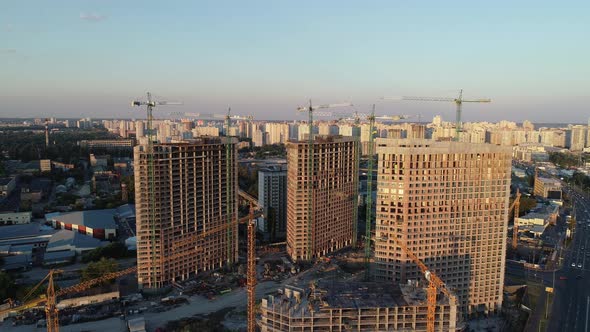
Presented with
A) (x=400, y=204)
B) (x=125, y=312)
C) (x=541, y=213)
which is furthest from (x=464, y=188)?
(x=541, y=213)

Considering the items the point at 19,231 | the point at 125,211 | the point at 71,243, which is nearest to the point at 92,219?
the point at 125,211

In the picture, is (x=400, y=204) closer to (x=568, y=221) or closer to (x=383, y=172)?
(x=383, y=172)

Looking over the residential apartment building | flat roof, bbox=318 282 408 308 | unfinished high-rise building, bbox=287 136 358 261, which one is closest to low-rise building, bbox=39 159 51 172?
unfinished high-rise building, bbox=287 136 358 261

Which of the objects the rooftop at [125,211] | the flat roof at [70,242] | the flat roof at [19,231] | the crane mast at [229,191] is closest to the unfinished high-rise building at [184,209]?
the crane mast at [229,191]

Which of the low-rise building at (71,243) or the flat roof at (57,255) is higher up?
the low-rise building at (71,243)

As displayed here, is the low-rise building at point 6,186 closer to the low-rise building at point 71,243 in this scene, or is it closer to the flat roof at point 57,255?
the low-rise building at point 71,243

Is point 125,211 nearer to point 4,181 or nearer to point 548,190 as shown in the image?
point 4,181

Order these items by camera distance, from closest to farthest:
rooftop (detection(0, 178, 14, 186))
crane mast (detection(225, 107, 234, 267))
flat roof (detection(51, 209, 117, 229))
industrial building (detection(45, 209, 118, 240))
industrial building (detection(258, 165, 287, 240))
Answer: crane mast (detection(225, 107, 234, 267)), industrial building (detection(45, 209, 118, 240)), flat roof (detection(51, 209, 117, 229)), industrial building (detection(258, 165, 287, 240)), rooftop (detection(0, 178, 14, 186))

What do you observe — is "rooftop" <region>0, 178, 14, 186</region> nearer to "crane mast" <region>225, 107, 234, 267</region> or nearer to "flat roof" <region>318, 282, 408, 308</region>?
"crane mast" <region>225, 107, 234, 267</region>
